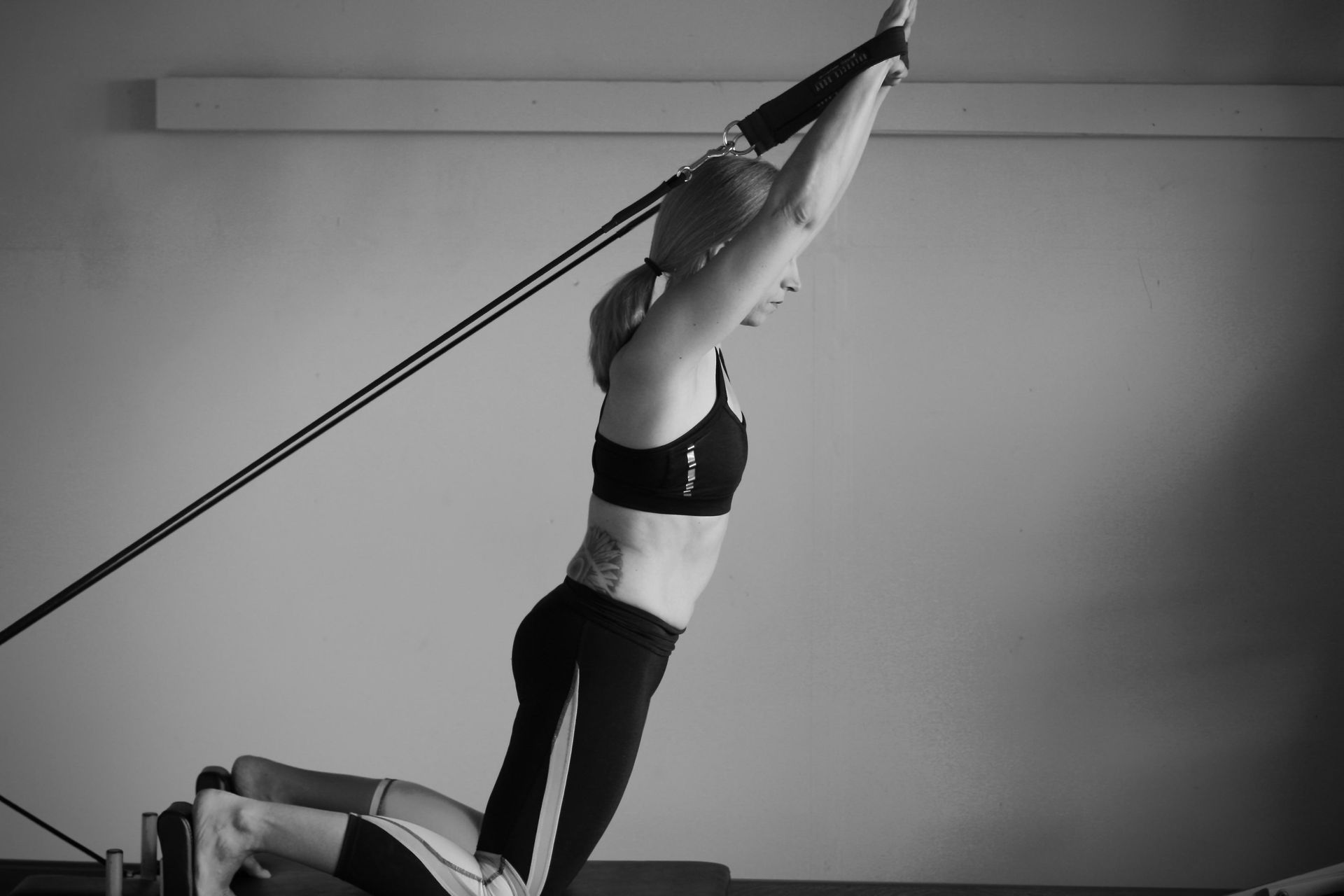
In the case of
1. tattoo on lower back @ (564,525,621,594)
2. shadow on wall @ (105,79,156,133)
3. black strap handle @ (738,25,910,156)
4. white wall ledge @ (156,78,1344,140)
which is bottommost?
tattoo on lower back @ (564,525,621,594)

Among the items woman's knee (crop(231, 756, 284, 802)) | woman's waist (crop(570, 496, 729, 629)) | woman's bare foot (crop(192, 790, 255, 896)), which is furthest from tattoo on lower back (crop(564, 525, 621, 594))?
woman's knee (crop(231, 756, 284, 802))

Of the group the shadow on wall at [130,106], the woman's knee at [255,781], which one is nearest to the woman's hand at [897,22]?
the woman's knee at [255,781]

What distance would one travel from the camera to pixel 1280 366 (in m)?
2.98

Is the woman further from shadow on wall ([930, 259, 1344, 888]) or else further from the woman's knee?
shadow on wall ([930, 259, 1344, 888])

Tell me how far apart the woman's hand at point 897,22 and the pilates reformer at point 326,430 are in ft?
0.05

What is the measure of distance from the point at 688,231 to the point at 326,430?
66 centimetres

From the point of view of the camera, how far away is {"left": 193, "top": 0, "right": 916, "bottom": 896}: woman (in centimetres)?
165

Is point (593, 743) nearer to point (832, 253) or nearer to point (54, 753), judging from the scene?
point (832, 253)

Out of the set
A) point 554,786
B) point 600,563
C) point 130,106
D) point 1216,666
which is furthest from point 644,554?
point 130,106

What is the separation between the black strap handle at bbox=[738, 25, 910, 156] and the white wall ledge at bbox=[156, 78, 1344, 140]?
4.49 ft

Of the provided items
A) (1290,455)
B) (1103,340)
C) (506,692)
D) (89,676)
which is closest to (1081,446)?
(1103,340)

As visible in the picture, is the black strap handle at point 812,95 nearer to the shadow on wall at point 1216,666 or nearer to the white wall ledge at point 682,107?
the white wall ledge at point 682,107

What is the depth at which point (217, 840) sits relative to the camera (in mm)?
1697

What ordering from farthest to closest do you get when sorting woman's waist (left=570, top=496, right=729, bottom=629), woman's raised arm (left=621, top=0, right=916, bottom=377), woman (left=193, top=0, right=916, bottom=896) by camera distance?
woman's waist (left=570, top=496, right=729, bottom=629) → woman (left=193, top=0, right=916, bottom=896) → woman's raised arm (left=621, top=0, right=916, bottom=377)
